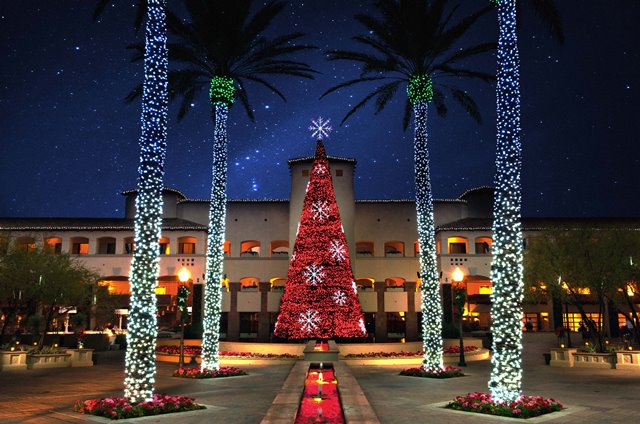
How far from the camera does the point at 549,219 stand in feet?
159

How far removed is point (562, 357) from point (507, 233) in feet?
54.4

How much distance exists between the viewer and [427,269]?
2045 cm

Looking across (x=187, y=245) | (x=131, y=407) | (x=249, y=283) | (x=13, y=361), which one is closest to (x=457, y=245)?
(x=249, y=283)

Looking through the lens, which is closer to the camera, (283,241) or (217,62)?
(217,62)

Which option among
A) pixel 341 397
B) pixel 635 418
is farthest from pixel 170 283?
pixel 635 418

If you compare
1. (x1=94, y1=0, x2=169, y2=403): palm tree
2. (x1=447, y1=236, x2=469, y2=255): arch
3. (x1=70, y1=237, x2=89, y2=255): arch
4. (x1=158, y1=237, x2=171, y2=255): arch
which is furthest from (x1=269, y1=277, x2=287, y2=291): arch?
(x1=94, y1=0, x2=169, y2=403): palm tree

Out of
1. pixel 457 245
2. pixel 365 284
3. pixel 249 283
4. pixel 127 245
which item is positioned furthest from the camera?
pixel 365 284

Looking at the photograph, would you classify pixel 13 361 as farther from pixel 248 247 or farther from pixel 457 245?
pixel 457 245

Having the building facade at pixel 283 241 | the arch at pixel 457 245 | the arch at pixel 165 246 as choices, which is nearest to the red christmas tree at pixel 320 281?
the building facade at pixel 283 241

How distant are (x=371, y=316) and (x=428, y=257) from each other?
27687mm

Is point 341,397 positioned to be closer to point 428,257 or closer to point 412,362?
point 428,257

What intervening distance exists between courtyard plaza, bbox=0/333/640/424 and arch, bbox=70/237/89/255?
79.2ft

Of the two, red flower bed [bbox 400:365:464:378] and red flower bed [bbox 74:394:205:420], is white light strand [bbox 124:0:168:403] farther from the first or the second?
red flower bed [bbox 400:365:464:378]

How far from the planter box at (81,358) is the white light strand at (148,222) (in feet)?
57.6
